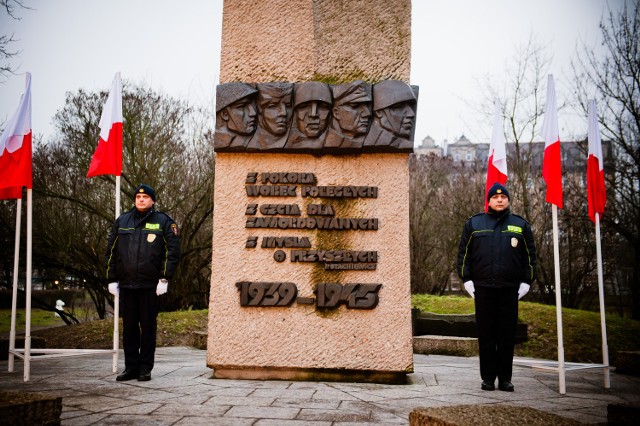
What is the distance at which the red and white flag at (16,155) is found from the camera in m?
5.46

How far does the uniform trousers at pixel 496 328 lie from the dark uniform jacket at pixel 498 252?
0.39ft

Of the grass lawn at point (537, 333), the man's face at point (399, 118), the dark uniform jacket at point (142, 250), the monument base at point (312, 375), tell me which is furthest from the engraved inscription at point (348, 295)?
the grass lawn at point (537, 333)

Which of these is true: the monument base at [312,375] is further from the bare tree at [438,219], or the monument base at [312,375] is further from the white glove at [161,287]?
the bare tree at [438,219]

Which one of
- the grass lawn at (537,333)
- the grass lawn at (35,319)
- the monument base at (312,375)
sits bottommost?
the grass lawn at (35,319)

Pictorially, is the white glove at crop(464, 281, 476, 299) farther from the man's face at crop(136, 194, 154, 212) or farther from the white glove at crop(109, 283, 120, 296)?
the white glove at crop(109, 283, 120, 296)

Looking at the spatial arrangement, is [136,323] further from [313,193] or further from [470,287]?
[470,287]

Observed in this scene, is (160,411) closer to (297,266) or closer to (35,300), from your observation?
(297,266)

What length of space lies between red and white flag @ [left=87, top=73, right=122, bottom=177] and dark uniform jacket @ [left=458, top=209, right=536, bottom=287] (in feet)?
12.7

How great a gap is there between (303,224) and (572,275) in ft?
48.9

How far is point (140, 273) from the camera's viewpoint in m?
5.15

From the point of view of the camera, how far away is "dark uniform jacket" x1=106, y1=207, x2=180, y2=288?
5164 millimetres

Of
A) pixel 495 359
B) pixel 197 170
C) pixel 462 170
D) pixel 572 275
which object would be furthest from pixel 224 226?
pixel 462 170

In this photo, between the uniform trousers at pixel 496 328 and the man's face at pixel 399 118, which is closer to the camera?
the uniform trousers at pixel 496 328

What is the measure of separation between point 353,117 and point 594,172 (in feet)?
9.05
